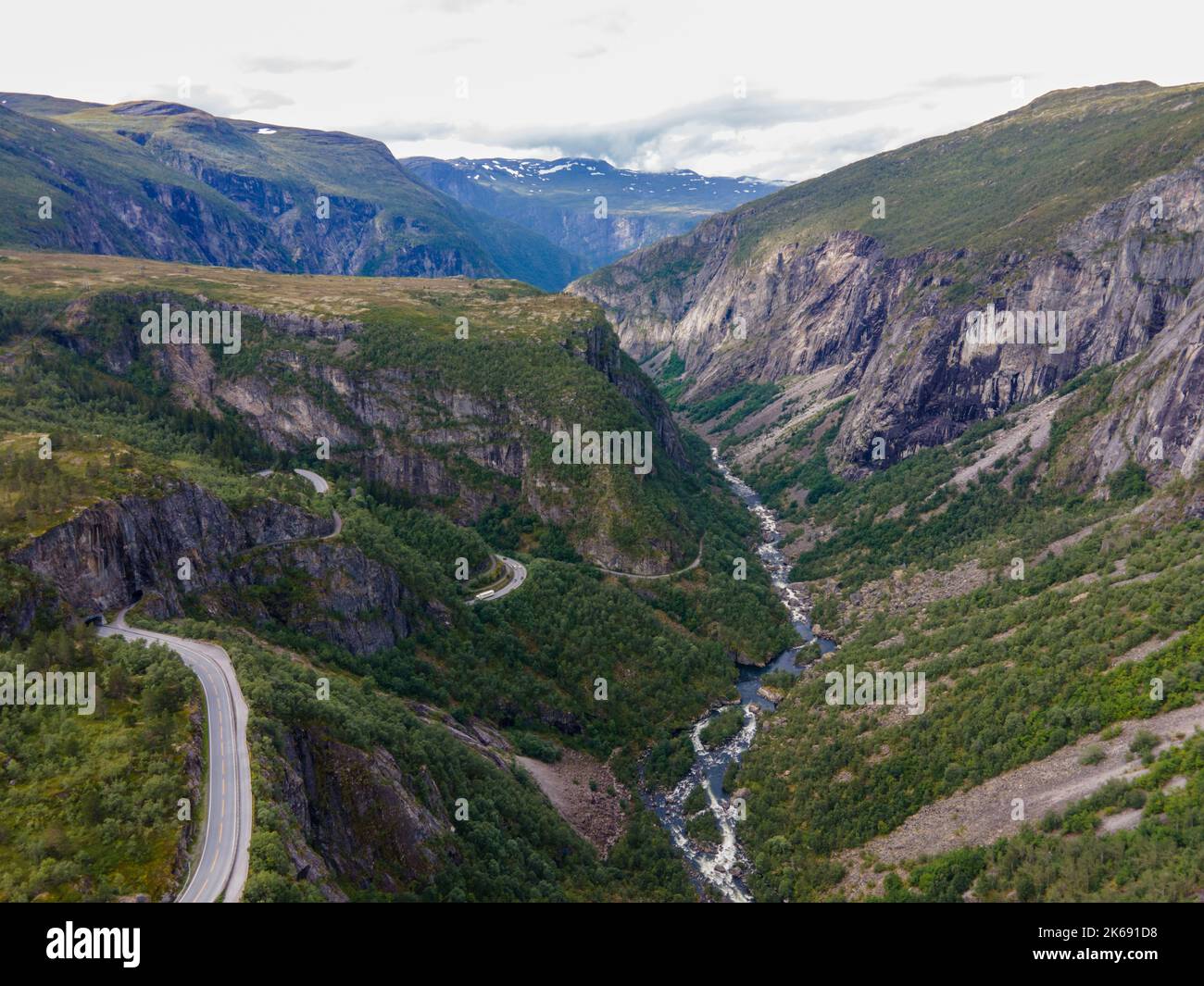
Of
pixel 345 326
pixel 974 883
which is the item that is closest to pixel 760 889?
pixel 974 883

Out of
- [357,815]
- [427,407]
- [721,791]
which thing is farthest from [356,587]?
[427,407]

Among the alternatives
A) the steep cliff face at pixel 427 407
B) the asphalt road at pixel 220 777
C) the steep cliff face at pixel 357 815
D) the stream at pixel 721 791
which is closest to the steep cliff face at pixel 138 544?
the asphalt road at pixel 220 777

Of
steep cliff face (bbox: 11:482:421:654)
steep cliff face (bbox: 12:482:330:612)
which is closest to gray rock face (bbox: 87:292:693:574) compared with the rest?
steep cliff face (bbox: 11:482:421:654)

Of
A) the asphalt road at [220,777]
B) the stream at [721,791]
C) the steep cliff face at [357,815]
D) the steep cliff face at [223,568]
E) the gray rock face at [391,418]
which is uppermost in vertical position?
the gray rock face at [391,418]

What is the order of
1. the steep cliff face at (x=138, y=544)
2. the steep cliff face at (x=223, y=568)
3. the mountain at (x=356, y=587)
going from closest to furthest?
the mountain at (x=356, y=587), the steep cliff face at (x=138, y=544), the steep cliff face at (x=223, y=568)

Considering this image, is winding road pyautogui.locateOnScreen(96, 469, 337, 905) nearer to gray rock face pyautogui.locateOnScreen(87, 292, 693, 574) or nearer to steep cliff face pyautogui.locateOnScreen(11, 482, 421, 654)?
steep cliff face pyautogui.locateOnScreen(11, 482, 421, 654)

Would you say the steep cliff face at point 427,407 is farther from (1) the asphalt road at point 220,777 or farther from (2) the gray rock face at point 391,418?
(1) the asphalt road at point 220,777

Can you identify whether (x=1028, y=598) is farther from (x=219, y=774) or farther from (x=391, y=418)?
(x=391, y=418)
